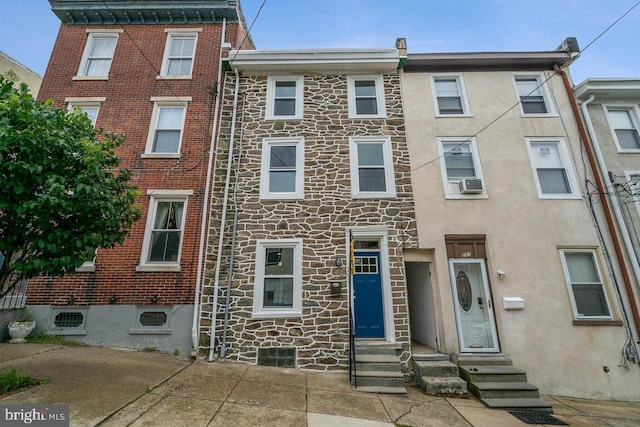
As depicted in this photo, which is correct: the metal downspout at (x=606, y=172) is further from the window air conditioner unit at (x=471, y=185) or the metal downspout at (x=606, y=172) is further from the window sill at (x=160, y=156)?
the window sill at (x=160, y=156)

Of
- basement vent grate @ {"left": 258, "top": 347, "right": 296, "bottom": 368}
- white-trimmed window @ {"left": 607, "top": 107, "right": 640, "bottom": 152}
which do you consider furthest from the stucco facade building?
basement vent grate @ {"left": 258, "top": 347, "right": 296, "bottom": 368}

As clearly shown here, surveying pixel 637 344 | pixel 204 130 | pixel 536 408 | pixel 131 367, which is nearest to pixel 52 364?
pixel 131 367

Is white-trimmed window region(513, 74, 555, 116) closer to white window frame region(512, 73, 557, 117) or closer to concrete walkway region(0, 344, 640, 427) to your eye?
white window frame region(512, 73, 557, 117)

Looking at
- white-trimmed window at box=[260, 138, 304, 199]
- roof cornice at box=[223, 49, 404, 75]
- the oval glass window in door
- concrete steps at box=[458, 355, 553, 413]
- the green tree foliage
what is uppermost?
roof cornice at box=[223, 49, 404, 75]

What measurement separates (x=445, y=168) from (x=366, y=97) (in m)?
3.30

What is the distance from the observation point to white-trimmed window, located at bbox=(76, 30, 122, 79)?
919 centimetres

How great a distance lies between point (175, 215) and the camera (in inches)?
312

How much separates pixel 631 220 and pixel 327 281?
8.32m

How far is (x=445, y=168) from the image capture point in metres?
8.10

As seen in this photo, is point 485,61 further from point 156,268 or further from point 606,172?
point 156,268

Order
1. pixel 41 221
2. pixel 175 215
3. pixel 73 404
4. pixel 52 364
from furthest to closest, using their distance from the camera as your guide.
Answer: pixel 175 215 < pixel 52 364 < pixel 41 221 < pixel 73 404

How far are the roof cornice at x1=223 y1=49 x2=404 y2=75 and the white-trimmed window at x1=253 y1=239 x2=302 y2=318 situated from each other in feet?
18.2

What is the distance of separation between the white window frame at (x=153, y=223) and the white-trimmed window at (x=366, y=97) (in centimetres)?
552

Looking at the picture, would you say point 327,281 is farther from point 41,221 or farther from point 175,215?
point 41,221
